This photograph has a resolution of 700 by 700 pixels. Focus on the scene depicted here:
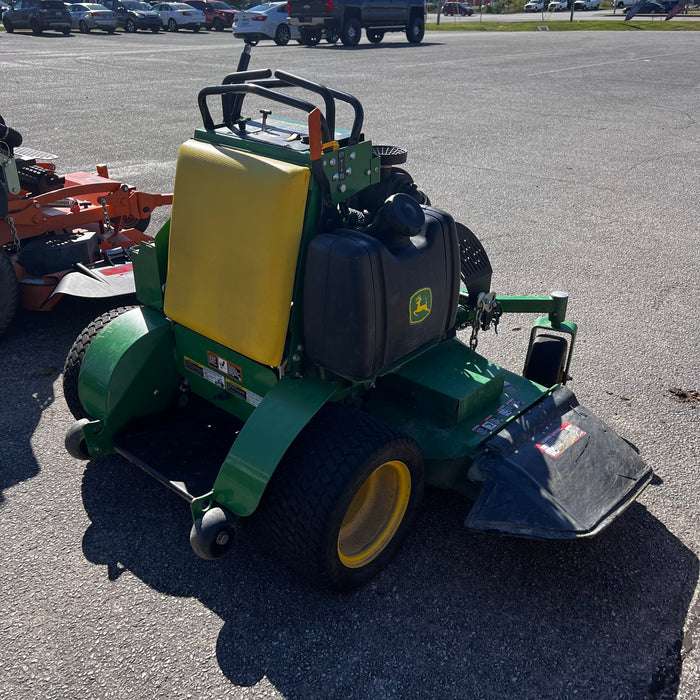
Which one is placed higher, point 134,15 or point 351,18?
point 351,18

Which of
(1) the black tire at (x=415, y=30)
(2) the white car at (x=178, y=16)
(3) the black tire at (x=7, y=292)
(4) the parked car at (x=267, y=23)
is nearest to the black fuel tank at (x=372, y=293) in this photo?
(3) the black tire at (x=7, y=292)

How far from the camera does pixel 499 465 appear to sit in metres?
3.07

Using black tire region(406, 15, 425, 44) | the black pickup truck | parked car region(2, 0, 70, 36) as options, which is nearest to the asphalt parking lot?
the black pickup truck

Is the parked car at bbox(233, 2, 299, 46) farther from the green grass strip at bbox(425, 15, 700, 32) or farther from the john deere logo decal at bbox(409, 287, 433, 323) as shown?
the john deere logo decal at bbox(409, 287, 433, 323)

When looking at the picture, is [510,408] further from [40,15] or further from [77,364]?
[40,15]

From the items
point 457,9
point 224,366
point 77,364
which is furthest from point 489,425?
point 457,9

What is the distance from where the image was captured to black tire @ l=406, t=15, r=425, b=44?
2389 cm

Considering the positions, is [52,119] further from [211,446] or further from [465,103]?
[211,446]

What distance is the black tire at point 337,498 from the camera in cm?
267

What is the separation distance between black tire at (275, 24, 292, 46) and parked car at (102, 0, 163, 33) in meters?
8.57

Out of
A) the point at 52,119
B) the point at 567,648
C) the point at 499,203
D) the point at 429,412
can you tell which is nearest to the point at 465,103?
the point at 499,203

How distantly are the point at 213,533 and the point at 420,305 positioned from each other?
1188 millimetres

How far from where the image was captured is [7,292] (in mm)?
4656

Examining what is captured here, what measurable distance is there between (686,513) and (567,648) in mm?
1116
